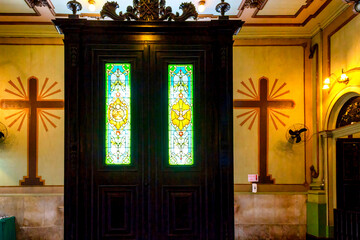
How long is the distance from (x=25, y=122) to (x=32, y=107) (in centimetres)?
32

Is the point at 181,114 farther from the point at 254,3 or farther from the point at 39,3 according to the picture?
the point at 39,3

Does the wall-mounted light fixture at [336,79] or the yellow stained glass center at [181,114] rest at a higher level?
the wall-mounted light fixture at [336,79]

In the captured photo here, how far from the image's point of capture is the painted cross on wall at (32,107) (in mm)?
7422

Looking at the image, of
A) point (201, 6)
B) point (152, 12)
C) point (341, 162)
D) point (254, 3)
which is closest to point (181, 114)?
point (152, 12)

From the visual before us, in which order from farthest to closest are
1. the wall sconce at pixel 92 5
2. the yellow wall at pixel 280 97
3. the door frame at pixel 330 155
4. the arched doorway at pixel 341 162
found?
the yellow wall at pixel 280 97 < the door frame at pixel 330 155 < the arched doorway at pixel 341 162 < the wall sconce at pixel 92 5

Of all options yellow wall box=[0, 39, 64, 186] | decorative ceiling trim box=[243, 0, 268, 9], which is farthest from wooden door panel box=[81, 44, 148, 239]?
yellow wall box=[0, 39, 64, 186]

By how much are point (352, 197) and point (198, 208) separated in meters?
4.01

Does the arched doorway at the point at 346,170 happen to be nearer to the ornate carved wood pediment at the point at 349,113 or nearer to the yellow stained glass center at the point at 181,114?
the ornate carved wood pediment at the point at 349,113

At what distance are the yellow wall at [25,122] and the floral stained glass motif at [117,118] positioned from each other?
3.66 m

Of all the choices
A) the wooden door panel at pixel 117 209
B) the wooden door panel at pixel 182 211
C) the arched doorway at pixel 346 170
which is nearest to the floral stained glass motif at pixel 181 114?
the wooden door panel at pixel 182 211

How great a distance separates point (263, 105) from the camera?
764cm

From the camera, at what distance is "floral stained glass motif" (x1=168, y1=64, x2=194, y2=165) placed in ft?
13.7

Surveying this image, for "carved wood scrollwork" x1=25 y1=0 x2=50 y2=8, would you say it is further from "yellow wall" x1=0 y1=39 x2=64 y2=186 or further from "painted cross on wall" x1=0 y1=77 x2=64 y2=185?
"painted cross on wall" x1=0 y1=77 x2=64 y2=185

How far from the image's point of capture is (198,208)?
4.14m
